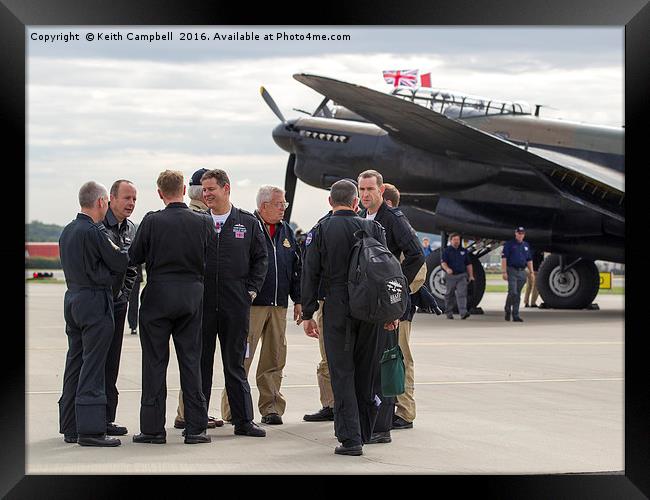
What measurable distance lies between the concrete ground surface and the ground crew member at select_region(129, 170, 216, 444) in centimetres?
24

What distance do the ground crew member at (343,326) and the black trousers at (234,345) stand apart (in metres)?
0.62

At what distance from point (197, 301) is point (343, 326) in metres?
1.05

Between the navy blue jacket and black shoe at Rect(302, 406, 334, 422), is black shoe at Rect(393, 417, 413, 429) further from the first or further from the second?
the navy blue jacket

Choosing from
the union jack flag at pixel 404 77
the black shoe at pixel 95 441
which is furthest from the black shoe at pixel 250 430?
the union jack flag at pixel 404 77

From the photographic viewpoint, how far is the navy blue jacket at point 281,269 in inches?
343

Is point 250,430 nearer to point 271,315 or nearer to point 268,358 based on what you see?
point 268,358

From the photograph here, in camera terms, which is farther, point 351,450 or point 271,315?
point 271,315

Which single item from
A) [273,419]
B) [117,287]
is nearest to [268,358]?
[273,419]

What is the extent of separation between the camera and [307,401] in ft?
32.1

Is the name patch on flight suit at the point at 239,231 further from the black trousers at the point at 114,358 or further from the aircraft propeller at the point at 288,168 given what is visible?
the aircraft propeller at the point at 288,168

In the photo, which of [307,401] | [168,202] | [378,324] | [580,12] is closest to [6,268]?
[168,202]

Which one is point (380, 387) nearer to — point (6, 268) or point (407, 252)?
point (407, 252)

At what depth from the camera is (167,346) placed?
7598 mm

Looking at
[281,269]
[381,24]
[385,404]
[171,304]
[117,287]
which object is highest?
[381,24]
